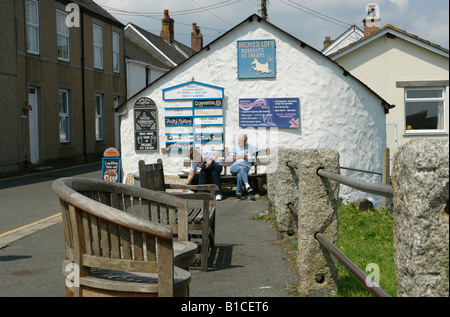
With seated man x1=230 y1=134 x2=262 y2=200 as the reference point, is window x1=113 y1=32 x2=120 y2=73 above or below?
above

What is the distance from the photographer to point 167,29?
4806 centimetres

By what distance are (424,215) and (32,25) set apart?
2091cm

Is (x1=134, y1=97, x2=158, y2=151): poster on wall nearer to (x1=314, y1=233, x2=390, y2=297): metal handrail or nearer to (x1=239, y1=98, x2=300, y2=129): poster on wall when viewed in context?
(x1=239, y1=98, x2=300, y2=129): poster on wall

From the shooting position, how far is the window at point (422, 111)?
2133 centimetres

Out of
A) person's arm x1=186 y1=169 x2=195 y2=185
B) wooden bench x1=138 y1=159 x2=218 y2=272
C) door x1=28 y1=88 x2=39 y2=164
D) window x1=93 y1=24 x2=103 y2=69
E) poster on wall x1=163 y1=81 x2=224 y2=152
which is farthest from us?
window x1=93 y1=24 x2=103 y2=69

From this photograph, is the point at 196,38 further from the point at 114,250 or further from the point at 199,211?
the point at 114,250

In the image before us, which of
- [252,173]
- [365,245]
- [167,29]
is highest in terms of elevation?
[167,29]

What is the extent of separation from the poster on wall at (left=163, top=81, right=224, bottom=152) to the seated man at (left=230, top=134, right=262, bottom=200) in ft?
2.51

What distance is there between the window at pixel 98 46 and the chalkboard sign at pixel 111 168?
1411 cm

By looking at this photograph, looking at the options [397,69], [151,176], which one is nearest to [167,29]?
[397,69]

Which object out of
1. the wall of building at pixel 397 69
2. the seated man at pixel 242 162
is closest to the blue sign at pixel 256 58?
the seated man at pixel 242 162

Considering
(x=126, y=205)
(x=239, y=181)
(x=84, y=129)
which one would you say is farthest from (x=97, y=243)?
(x=84, y=129)

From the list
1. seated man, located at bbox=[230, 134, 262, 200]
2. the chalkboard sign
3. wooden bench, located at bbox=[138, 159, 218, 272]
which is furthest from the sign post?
wooden bench, located at bbox=[138, 159, 218, 272]

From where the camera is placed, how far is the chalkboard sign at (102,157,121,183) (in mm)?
13172
